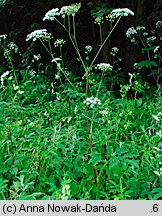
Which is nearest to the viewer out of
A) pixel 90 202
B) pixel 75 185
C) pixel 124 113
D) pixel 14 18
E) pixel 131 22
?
pixel 90 202

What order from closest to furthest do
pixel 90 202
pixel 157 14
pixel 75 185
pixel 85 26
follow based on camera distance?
pixel 90 202
pixel 75 185
pixel 157 14
pixel 85 26

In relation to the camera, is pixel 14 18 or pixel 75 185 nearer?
pixel 75 185

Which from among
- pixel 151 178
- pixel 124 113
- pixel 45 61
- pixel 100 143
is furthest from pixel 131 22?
pixel 151 178

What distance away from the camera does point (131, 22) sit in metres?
5.85

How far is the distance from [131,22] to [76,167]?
12.4 ft

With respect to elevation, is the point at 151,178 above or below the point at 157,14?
below

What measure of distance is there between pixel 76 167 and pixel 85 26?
14.0ft

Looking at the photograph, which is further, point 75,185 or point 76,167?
point 76,167

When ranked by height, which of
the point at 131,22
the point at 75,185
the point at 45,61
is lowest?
the point at 45,61

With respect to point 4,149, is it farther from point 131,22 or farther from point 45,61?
point 45,61

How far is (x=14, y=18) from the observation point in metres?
7.59

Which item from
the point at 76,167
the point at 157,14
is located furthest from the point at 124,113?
the point at 157,14

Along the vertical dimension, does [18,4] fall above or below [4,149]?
above

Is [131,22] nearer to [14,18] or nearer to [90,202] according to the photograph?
[14,18]
